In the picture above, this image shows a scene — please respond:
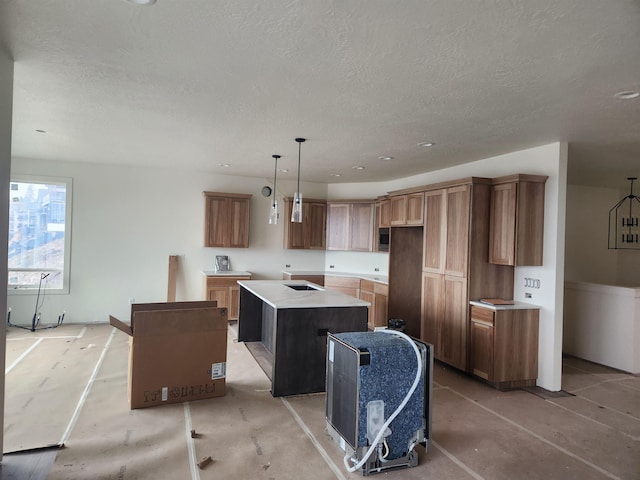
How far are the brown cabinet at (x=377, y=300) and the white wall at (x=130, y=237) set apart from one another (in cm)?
203

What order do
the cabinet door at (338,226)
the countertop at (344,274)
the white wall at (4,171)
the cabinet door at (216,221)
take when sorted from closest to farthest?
1. the white wall at (4,171)
2. the cabinet door at (216,221)
3. the countertop at (344,274)
4. the cabinet door at (338,226)

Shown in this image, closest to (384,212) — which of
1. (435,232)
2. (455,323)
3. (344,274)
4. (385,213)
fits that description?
(385,213)

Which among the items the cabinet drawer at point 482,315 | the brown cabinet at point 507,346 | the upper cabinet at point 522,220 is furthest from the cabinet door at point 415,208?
the brown cabinet at point 507,346

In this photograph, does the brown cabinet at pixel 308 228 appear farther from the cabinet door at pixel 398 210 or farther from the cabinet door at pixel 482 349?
the cabinet door at pixel 482 349

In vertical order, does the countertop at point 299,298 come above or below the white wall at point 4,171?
below

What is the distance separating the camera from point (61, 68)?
264 centimetres

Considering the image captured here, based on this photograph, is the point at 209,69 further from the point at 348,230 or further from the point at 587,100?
the point at 348,230

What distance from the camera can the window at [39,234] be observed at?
5.96m

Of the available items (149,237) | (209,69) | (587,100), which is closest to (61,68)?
(209,69)

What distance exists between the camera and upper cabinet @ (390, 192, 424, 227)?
521 cm

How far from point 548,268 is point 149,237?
5.61 m

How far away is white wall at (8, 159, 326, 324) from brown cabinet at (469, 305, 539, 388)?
13.6 feet

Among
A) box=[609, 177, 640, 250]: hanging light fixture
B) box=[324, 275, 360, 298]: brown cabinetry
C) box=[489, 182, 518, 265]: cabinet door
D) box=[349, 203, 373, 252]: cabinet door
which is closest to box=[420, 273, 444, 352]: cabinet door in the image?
box=[489, 182, 518, 265]: cabinet door

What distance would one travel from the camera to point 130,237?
21.1 ft
